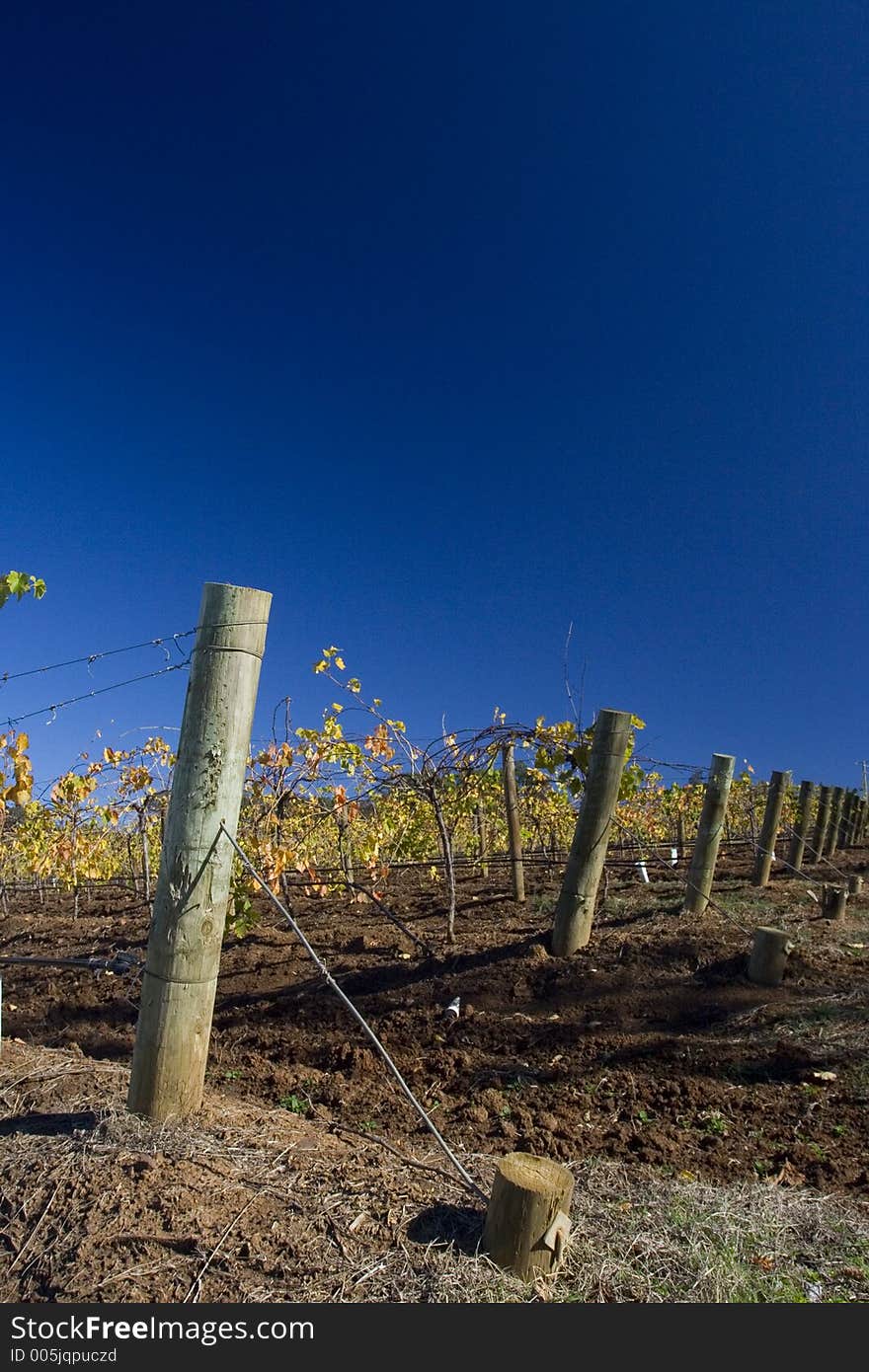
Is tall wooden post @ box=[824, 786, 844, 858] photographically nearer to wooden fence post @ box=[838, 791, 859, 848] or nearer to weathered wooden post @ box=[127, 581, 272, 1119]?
wooden fence post @ box=[838, 791, 859, 848]

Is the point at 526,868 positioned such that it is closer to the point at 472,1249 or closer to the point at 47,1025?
the point at 47,1025

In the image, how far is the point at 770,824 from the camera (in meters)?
9.17

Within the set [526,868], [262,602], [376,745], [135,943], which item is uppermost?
[262,602]

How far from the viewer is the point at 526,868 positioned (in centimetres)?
1057

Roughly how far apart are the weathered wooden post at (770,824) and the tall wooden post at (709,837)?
1936 mm

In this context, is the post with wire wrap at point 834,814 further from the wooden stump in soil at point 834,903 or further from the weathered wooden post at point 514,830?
the weathered wooden post at point 514,830

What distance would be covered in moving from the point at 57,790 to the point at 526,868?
19.6 ft

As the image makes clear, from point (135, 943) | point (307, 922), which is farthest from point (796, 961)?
point (135, 943)

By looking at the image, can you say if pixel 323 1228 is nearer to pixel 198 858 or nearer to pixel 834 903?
pixel 198 858

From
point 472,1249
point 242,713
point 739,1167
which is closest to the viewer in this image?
point 472,1249

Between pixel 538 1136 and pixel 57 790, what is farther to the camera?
pixel 57 790

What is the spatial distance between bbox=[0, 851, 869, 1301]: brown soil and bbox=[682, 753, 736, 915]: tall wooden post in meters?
0.37

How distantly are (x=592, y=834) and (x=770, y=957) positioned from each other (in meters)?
1.47

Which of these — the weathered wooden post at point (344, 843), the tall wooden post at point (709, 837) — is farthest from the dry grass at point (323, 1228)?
the tall wooden post at point (709, 837)
